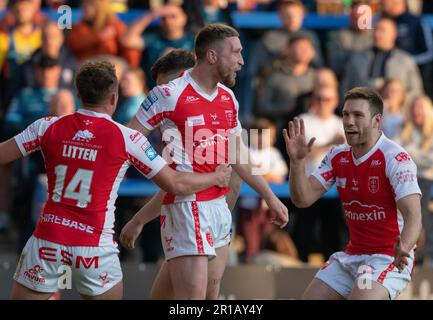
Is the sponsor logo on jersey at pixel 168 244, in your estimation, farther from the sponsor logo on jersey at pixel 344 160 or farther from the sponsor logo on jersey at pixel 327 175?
the sponsor logo on jersey at pixel 344 160

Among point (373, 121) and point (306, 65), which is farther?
point (306, 65)

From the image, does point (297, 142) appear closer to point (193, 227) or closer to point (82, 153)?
point (193, 227)

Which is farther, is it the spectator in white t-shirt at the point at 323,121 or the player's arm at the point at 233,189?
the spectator in white t-shirt at the point at 323,121

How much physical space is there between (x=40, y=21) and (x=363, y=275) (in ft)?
19.0

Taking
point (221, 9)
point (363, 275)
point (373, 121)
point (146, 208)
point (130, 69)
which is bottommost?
point (363, 275)

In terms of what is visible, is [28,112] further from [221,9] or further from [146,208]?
[146,208]

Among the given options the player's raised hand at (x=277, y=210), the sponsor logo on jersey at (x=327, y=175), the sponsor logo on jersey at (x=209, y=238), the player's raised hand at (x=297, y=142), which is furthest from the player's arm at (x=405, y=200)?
the sponsor logo on jersey at (x=209, y=238)

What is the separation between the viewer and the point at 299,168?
7.54m

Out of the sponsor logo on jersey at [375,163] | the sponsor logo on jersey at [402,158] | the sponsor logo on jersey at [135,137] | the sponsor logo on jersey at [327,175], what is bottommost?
the sponsor logo on jersey at [327,175]

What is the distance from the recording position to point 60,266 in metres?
6.52

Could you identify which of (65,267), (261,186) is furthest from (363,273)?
(65,267)

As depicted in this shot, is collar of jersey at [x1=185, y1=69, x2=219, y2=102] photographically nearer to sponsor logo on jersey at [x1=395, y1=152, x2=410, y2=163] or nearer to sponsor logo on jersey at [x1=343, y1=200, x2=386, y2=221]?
sponsor logo on jersey at [x1=343, y1=200, x2=386, y2=221]

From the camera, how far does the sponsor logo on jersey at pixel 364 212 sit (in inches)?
296

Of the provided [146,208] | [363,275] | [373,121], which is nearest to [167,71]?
[146,208]
